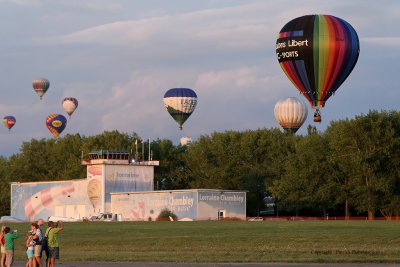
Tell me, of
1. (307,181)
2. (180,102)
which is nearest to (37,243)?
(307,181)

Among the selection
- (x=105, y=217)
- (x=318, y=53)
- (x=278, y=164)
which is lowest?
(x=105, y=217)

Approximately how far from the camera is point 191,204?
10875cm

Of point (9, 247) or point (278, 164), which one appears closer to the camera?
point (9, 247)

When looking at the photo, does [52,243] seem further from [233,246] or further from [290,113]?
[290,113]

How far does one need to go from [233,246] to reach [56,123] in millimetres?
113495

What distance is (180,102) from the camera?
5340 inches

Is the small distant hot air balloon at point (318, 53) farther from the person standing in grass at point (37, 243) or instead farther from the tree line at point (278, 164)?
the person standing in grass at point (37, 243)

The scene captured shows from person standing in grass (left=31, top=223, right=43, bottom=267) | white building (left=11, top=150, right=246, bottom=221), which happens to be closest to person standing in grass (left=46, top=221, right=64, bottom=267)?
person standing in grass (left=31, top=223, right=43, bottom=267)

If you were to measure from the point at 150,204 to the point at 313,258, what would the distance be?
73.9 m

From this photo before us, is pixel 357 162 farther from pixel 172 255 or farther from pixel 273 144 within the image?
pixel 172 255

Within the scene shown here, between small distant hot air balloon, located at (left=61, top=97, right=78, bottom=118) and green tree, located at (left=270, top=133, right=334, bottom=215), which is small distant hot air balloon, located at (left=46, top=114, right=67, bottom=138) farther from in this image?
green tree, located at (left=270, top=133, right=334, bottom=215)

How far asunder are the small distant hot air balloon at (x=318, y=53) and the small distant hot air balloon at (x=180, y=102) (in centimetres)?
5345

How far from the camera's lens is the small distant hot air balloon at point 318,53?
8044 centimetres

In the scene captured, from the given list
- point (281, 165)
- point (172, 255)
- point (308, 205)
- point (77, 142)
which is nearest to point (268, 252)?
point (172, 255)
